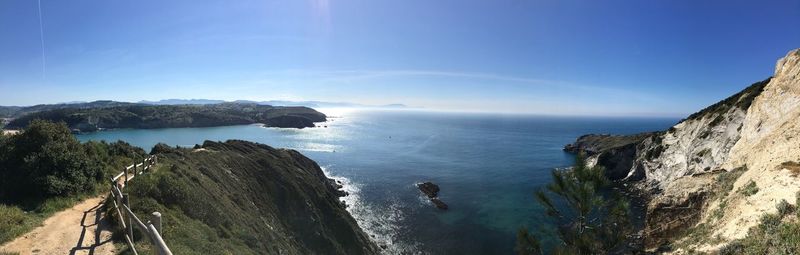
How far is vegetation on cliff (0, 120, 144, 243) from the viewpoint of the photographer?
52.7ft

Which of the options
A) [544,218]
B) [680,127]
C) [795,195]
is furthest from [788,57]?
[680,127]

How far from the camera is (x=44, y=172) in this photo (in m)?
17.7

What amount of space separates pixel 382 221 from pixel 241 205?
2507 centimetres

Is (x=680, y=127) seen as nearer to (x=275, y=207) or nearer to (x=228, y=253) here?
(x=275, y=207)

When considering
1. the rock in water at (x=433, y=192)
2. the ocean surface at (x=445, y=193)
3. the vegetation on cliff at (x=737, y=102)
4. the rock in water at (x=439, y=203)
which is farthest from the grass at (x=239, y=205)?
the vegetation on cliff at (x=737, y=102)

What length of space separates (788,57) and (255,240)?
1827 inches

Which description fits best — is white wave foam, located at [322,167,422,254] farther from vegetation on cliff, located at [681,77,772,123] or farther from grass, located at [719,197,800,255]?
vegetation on cliff, located at [681,77,772,123]

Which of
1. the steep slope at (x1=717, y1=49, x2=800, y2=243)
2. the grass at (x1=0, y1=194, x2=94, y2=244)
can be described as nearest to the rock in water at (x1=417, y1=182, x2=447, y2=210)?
the steep slope at (x1=717, y1=49, x2=800, y2=243)

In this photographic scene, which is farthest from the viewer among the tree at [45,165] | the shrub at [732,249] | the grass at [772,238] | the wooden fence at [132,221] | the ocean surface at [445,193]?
the ocean surface at [445,193]

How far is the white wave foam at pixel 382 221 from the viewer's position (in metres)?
43.4

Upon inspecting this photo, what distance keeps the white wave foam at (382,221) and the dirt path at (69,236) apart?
1208 inches

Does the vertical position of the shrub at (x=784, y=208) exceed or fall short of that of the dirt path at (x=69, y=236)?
it exceeds it

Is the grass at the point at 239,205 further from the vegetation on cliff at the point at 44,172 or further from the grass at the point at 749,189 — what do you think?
the grass at the point at 749,189

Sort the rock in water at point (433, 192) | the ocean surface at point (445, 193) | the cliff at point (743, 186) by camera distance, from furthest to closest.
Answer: the rock in water at point (433, 192) < the ocean surface at point (445, 193) < the cliff at point (743, 186)
